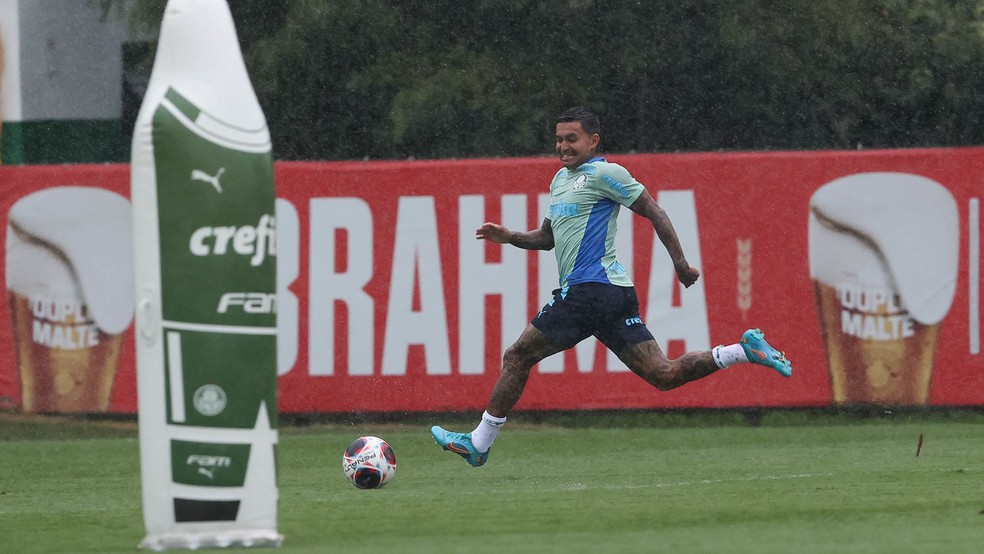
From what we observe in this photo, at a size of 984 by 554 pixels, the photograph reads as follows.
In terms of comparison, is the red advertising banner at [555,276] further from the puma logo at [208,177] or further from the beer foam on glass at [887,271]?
the puma logo at [208,177]

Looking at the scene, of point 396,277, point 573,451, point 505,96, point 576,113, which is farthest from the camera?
point 505,96

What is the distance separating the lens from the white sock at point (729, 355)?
8984 mm

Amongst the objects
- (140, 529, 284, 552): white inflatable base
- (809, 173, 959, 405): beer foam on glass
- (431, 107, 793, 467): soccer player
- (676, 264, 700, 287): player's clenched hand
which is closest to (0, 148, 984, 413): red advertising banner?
(809, 173, 959, 405): beer foam on glass

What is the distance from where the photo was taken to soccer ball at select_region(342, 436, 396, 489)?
9.02m

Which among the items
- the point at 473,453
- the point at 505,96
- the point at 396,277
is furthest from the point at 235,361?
the point at 505,96

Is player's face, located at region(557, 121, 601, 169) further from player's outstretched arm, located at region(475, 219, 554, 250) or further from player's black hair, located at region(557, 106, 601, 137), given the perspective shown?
player's outstretched arm, located at region(475, 219, 554, 250)

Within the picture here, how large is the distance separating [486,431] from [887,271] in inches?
196

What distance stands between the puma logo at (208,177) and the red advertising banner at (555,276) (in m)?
6.91

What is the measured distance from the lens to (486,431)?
934 cm

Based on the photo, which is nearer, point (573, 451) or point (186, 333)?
point (186, 333)

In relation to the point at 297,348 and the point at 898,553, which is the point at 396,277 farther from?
the point at 898,553

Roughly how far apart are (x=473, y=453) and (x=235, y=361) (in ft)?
11.3

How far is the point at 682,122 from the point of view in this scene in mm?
15461

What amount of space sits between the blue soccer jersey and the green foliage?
606 centimetres
